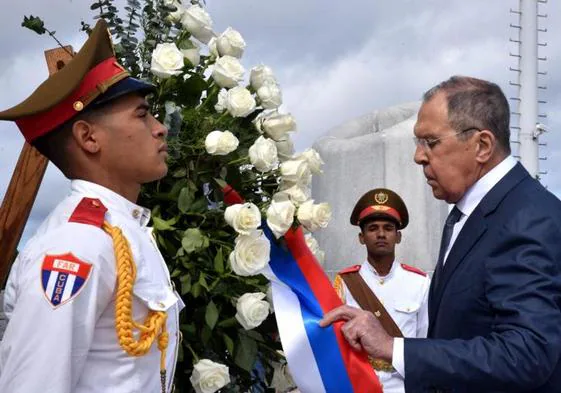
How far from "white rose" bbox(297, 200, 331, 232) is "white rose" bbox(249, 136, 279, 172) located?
A: 20 centimetres

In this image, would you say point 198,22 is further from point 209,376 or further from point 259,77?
Result: point 209,376

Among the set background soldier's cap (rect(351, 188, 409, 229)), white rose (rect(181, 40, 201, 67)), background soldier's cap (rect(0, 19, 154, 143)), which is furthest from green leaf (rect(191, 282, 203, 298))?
background soldier's cap (rect(351, 188, 409, 229))

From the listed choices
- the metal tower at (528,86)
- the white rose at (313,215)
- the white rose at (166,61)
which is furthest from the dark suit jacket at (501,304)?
the metal tower at (528,86)

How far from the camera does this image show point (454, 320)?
8.57 ft

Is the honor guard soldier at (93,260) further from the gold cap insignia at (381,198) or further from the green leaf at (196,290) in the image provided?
the gold cap insignia at (381,198)

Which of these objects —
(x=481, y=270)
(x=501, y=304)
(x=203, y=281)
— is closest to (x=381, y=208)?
(x=203, y=281)

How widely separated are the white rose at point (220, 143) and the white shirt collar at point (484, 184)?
2.72 ft

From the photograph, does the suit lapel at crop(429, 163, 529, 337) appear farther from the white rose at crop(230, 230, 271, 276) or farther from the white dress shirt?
the white rose at crop(230, 230, 271, 276)

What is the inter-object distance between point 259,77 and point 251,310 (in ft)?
3.14

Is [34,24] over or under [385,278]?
over

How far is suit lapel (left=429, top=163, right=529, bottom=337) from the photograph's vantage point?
266cm

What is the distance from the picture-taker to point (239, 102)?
10.6 feet

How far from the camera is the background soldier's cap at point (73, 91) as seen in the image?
2424 millimetres

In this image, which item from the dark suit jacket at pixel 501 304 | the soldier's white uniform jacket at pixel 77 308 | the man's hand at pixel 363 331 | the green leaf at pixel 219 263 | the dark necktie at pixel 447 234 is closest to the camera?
the soldier's white uniform jacket at pixel 77 308
